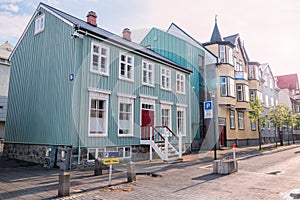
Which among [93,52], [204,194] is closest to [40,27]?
[93,52]

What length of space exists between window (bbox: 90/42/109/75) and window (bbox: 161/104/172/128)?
614 centimetres

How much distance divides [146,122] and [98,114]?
4283 millimetres

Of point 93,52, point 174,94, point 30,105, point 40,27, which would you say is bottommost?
point 30,105

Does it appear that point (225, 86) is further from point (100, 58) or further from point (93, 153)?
point (93, 153)

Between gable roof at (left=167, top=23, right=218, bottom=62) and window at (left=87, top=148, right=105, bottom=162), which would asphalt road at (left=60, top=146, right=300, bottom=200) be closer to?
window at (left=87, top=148, right=105, bottom=162)

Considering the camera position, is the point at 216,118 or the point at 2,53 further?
the point at 2,53

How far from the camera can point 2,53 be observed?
3234 cm

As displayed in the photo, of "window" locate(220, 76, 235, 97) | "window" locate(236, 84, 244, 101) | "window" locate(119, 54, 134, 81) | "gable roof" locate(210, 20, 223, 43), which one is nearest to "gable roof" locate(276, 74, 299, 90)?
"window" locate(236, 84, 244, 101)

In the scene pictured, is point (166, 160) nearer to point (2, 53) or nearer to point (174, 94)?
point (174, 94)

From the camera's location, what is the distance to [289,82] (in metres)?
56.8

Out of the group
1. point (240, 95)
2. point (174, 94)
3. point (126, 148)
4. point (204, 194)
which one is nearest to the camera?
point (204, 194)

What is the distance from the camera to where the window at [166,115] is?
19391 millimetres

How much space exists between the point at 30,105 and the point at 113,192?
Result: 1075 centimetres

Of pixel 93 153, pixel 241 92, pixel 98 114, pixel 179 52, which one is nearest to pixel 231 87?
pixel 241 92
